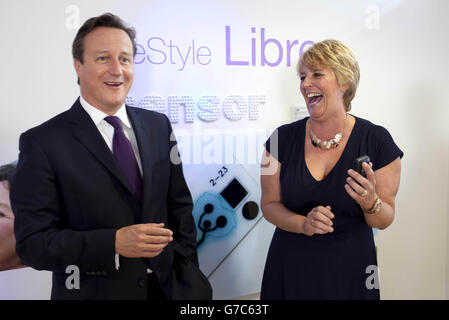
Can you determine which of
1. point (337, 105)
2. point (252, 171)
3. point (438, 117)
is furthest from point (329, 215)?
point (438, 117)

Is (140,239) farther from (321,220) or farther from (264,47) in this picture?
(264,47)

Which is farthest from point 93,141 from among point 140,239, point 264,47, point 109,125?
point 264,47

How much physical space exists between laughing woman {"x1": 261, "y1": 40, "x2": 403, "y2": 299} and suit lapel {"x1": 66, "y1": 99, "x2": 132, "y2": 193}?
750 millimetres

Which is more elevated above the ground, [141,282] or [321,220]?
[321,220]

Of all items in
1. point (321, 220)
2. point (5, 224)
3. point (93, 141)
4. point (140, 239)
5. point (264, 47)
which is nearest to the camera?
point (140, 239)

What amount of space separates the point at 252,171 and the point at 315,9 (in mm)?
1082

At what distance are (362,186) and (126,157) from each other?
955mm

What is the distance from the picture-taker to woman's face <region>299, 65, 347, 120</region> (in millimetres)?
1951

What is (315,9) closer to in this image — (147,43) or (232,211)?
(147,43)

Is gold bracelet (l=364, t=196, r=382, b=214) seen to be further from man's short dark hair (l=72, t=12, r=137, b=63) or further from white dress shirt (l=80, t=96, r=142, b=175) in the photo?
man's short dark hair (l=72, t=12, r=137, b=63)

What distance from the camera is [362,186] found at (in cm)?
172

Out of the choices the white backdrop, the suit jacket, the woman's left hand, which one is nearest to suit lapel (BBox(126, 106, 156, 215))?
the suit jacket

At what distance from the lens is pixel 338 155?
Answer: 1963 mm

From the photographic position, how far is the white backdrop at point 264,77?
2.12m
